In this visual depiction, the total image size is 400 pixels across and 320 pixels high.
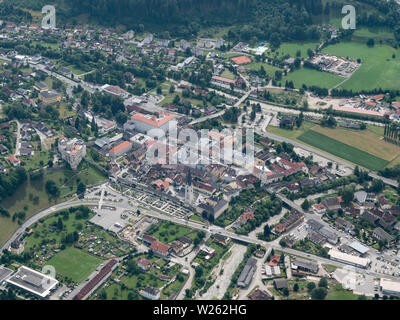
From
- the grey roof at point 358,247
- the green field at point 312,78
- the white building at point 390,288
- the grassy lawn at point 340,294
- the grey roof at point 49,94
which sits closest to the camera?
the grassy lawn at point 340,294

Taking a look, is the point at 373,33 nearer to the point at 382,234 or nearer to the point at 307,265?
the point at 382,234

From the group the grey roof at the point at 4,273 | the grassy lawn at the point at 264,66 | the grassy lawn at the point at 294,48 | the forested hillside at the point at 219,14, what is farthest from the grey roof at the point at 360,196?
the forested hillside at the point at 219,14

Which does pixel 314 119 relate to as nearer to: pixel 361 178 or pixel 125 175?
pixel 361 178

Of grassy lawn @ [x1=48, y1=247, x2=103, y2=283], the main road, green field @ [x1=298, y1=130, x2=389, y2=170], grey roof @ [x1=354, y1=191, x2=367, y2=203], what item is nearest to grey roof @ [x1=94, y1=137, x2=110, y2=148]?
the main road

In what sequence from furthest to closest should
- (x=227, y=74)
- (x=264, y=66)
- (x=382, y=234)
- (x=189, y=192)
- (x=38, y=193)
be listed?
(x=264, y=66)
(x=227, y=74)
(x=38, y=193)
(x=189, y=192)
(x=382, y=234)

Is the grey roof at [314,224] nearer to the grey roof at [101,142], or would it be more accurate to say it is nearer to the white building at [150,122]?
the white building at [150,122]

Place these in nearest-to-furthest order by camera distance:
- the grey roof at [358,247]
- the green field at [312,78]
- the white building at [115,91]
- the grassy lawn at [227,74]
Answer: the grey roof at [358,247], the white building at [115,91], the green field at [312,78], the grassy lawn at [227,74]

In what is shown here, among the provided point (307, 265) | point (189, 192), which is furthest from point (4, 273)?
point (307, 265)
